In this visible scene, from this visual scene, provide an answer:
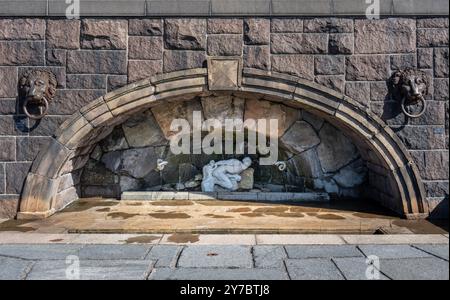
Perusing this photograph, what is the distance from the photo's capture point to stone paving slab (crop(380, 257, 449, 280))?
285 centimetres

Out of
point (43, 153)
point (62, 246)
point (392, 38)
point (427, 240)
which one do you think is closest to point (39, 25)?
point (43, 153)

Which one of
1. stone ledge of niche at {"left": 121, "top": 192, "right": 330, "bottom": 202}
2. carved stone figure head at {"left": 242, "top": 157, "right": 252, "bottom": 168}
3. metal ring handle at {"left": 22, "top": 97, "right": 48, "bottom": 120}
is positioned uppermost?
metal ring handle at {"left": 22, "top": 97, "right": 48, "bottom": 120}

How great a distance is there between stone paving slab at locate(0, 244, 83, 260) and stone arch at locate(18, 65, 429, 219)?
4.74 ft

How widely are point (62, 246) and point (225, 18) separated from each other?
141 inches

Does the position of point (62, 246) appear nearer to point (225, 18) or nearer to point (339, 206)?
point (225, 18)

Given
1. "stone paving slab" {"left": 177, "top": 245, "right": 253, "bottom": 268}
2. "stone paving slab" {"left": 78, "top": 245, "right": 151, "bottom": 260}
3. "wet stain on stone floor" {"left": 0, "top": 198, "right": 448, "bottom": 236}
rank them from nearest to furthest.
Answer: "stone paving slab" {"left": 177, "top": 245, "right": 253, "bottom": 268}, "stone paving slab" {"left": 78, "top": 245, "right": 151, "bottom": 260}, "wet stain on stone floor" {"left": 0, "top": 198, "right": 448, "bottom": 236}

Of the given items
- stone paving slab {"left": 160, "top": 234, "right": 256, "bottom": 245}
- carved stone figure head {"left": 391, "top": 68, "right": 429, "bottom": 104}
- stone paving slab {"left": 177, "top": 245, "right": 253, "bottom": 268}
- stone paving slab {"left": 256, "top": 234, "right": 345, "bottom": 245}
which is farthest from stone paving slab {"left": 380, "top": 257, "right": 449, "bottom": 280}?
carved stone figure head {"left": 391, "top": 68, "right": 429, "bottom": 104}

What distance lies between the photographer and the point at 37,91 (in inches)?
191

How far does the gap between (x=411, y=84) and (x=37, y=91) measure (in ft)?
16.6

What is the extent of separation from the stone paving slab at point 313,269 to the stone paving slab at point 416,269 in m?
0.42

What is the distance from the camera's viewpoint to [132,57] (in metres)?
5.05

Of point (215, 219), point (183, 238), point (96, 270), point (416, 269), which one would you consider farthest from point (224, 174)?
point (416, 269)

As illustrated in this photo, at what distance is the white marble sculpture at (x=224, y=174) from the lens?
6.45 meters

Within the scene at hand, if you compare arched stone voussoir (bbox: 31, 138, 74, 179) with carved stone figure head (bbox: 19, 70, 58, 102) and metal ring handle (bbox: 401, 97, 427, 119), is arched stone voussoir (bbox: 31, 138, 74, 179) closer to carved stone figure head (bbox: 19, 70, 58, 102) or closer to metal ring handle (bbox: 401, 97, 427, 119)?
carved stone figure head (bbox: 19, 70, 58, 102)
